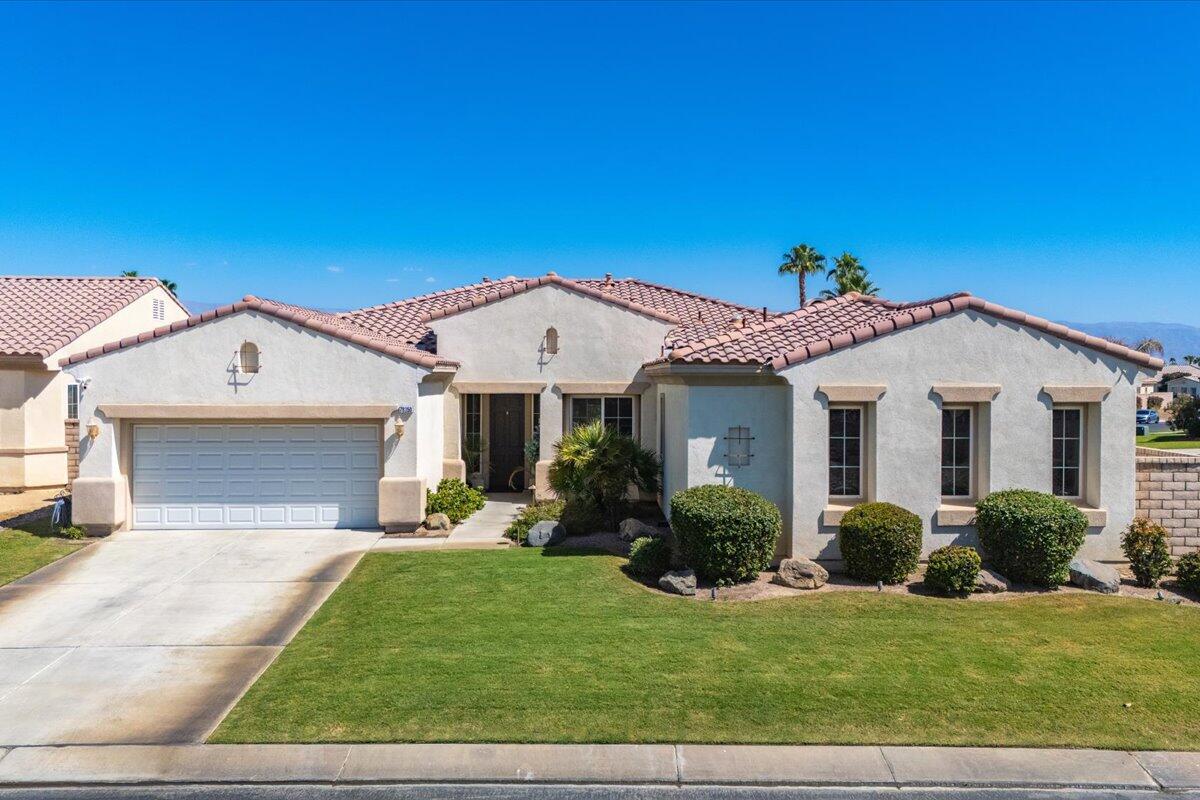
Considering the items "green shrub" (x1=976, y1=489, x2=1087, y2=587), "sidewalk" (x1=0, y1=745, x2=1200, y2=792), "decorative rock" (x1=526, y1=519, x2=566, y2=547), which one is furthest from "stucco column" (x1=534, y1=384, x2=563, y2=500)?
"sidewalk" (x1=0, y1=745, x2=1200, y2=792)

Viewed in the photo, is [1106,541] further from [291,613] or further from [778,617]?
[291,613]

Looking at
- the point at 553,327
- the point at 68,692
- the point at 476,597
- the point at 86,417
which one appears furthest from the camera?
the point at 553,327

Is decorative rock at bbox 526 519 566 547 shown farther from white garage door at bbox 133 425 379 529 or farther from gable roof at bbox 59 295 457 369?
gable roof at bbox 59 295 457 369

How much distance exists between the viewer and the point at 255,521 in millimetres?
16547

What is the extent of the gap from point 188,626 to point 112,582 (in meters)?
3.19

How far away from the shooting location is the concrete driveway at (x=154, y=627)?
8000mm

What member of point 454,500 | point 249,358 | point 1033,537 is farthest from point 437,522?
point 1033,537

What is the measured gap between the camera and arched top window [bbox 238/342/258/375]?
16.1m

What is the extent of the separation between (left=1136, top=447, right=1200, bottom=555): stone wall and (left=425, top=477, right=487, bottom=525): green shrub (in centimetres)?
1289

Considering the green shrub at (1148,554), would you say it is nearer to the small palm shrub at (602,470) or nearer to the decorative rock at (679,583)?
the decorative rock at (679,583)

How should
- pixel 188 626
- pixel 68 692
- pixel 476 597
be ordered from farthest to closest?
1. pixel 476 597
2. pixel 188 626
3. pixel 68 692

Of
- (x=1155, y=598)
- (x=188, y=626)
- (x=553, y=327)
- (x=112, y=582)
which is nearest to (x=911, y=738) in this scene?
(x=1155, y=598)

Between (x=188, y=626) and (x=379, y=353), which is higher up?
(x=379, y=353)

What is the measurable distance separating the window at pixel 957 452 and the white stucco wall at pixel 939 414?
40 centimetres
